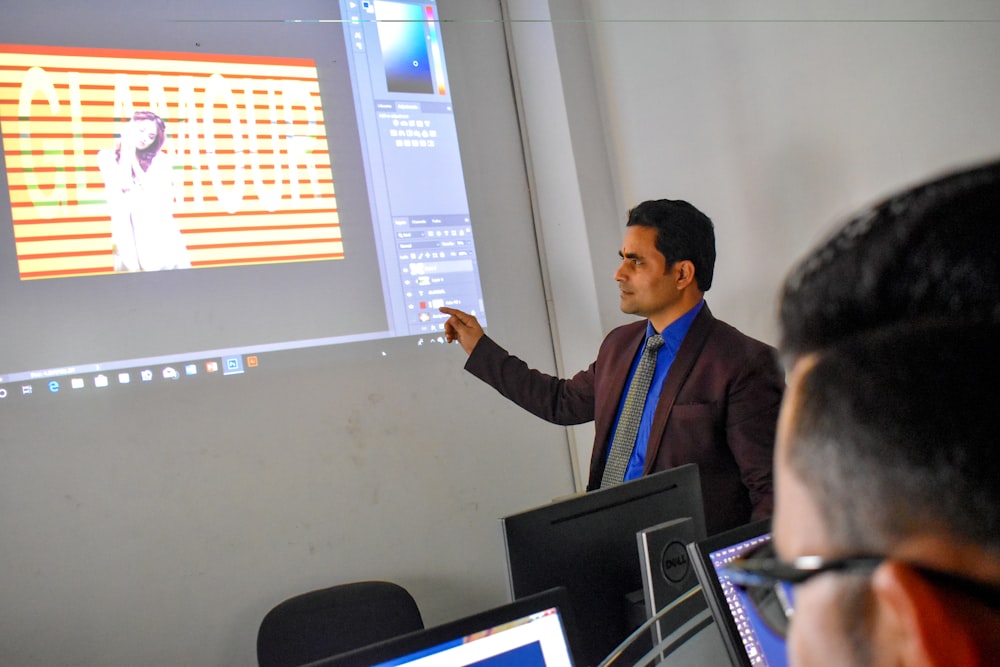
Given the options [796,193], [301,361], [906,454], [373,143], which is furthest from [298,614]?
[906,454]

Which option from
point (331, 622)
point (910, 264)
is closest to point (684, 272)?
point (331, 622)

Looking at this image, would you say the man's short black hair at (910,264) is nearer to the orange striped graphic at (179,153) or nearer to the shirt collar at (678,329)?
the shirt collar at (678,329)

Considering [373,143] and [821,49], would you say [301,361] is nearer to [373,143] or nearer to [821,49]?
[373,143]

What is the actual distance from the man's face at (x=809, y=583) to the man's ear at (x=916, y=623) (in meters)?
0.02

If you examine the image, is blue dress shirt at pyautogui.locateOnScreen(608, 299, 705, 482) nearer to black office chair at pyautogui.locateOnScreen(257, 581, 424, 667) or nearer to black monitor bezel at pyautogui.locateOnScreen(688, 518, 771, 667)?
black office chair at pyautogui.locateOnScreen(257, 581, 424, 667)

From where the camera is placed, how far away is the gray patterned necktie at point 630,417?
7.41ft

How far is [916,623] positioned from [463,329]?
2230mm

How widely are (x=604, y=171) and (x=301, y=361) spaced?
4.46 feet

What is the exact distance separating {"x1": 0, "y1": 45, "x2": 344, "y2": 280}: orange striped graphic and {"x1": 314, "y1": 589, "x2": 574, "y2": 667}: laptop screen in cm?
182

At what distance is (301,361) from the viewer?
2566 mm

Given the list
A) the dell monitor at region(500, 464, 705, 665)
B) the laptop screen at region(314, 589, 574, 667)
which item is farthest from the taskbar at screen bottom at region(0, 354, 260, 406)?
the laptop screen at region(314, 589, 574, 667)

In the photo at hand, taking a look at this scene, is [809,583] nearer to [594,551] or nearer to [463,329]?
[594,551]

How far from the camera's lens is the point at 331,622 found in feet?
6.65

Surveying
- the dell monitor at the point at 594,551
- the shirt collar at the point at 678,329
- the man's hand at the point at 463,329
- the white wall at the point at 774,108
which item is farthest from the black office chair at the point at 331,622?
the white wall at the point at 774,108
